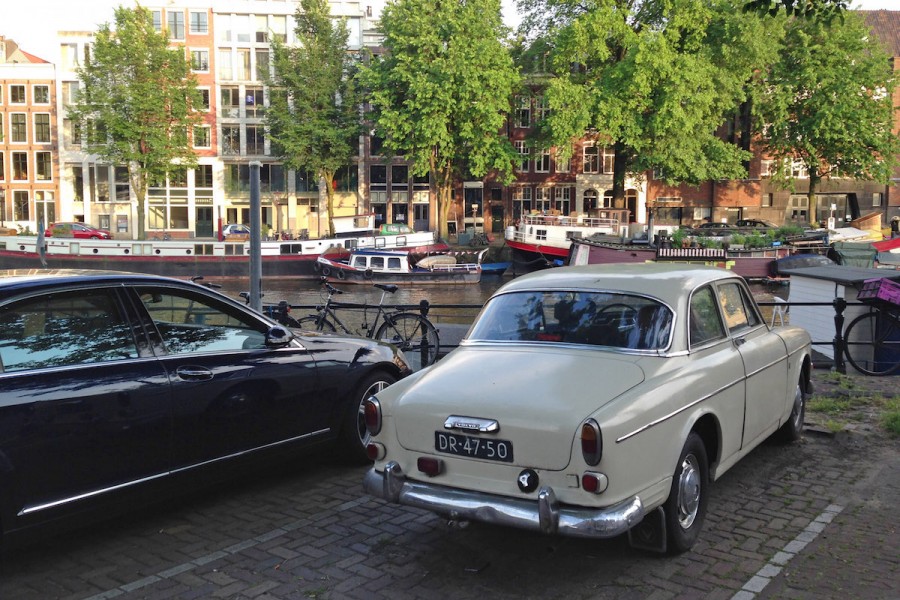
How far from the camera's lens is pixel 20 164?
62.6 metres

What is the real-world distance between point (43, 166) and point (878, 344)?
64.0 m

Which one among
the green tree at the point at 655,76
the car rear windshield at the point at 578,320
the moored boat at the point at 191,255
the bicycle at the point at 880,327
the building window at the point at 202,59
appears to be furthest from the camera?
the building window at the point at 202,59

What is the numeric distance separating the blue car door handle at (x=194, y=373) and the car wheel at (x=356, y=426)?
151cm

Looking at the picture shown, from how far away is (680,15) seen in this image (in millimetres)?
42656

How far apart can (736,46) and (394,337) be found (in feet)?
127

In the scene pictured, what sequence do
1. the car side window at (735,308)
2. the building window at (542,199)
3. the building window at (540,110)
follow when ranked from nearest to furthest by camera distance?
the car side window at (735,308)
the building window at (540,110)
the building window at (542,199)

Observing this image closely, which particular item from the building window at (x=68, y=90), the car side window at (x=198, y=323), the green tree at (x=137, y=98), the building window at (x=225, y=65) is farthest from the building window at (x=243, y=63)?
the car side window at (x=198, y=323)

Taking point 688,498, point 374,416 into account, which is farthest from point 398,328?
point 688,498

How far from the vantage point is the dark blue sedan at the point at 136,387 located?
15.0ft

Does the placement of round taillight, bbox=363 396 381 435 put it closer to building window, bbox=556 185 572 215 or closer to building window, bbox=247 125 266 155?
building window, bbox=556 185 572 215

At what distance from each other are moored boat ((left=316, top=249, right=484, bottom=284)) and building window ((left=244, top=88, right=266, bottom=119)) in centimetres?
2383

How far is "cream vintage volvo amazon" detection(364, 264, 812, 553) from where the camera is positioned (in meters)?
4.40

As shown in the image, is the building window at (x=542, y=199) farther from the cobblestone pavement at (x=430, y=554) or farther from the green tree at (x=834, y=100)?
the cobblestone pavement at (x=430, y=554)

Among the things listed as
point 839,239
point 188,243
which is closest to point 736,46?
point 839,239
